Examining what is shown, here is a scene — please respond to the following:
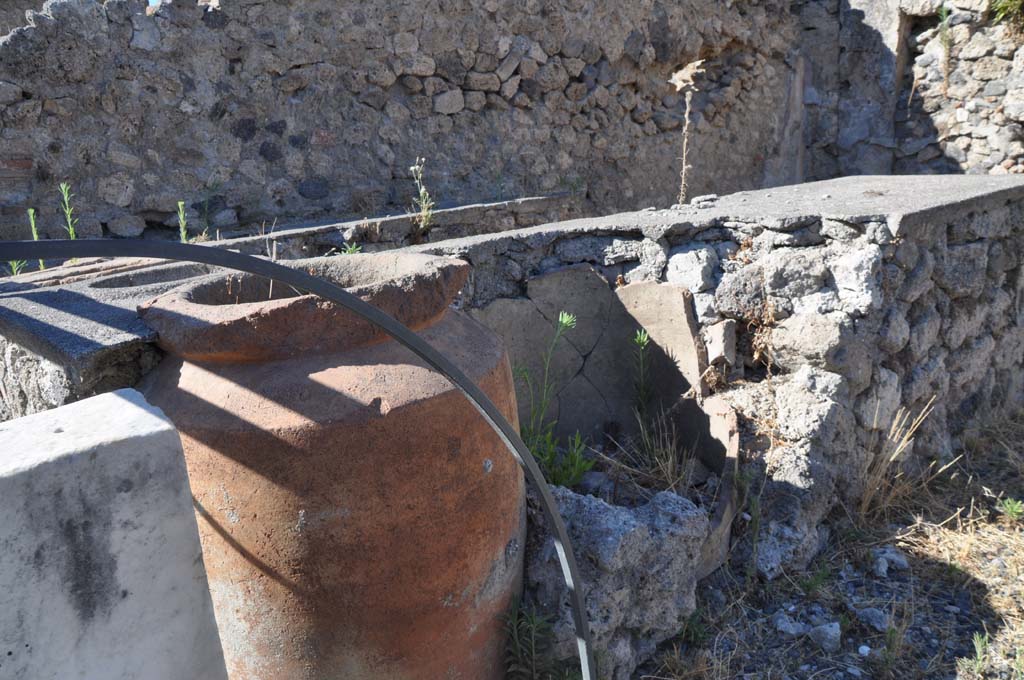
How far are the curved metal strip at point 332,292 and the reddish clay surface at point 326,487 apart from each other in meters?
0.18

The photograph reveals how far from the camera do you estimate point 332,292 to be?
1.21m

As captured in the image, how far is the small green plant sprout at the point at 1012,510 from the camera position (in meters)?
2.61

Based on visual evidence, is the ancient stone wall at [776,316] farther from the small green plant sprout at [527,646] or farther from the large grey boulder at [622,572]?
the small green plant sprout at [527,646]

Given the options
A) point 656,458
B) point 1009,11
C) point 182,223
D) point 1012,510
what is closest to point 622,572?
point 656,458

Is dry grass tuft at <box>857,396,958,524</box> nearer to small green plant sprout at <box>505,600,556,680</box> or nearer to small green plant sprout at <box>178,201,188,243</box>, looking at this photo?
small green plant sprout at <box>505,600,556,680</box>

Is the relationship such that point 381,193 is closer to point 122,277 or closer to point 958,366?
point 122,277

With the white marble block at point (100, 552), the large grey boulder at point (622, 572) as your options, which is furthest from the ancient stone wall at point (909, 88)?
the white marble block at point (100, 552)

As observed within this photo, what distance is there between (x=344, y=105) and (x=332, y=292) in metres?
3.67

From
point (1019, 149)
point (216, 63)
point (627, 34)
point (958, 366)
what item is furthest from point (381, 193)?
point (1019, 149)

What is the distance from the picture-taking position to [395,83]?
477cm

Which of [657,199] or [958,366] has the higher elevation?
[657,199]

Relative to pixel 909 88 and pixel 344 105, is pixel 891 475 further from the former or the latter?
pixel 909 88

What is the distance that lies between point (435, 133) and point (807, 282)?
2.93 meters

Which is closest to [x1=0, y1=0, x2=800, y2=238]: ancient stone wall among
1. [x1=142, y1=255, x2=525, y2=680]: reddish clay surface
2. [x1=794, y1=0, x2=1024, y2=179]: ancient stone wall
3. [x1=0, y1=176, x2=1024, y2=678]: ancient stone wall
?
[x1=794, y1=0, x2=1024, y2=179]: ancient stone wall
